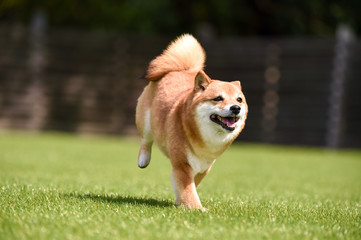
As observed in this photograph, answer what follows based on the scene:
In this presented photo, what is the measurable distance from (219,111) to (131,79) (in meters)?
10.7

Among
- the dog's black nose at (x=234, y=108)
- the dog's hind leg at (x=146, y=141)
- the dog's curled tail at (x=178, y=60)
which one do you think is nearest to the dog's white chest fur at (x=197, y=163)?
the dog's black nose at (x=234, y=108)

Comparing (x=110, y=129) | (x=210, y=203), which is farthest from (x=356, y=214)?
(x=110, y=129)

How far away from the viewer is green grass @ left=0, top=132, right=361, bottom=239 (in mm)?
3229

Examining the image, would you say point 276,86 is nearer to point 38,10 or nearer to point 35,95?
point 35,95

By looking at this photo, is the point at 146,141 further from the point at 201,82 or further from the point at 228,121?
the point at 228,121

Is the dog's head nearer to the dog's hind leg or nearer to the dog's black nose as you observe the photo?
the dog's black nose

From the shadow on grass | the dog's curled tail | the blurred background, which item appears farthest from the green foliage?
the shadow on grass

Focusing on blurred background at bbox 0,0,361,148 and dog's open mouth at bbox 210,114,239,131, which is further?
blurred background at bbox 0,0,361,148

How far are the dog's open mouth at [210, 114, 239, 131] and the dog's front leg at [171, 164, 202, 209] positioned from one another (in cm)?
45

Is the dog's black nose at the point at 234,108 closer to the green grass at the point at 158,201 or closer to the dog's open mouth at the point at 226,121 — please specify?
the dog's open mouth at the point at 226,121

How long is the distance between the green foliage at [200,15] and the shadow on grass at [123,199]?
12.7 m

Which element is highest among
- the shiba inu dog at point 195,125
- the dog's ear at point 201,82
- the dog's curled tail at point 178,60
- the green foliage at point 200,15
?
the green foliage at point 200,15

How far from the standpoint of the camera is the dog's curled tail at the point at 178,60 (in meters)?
4.95

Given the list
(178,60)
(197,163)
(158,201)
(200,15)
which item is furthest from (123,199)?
(200,15)
